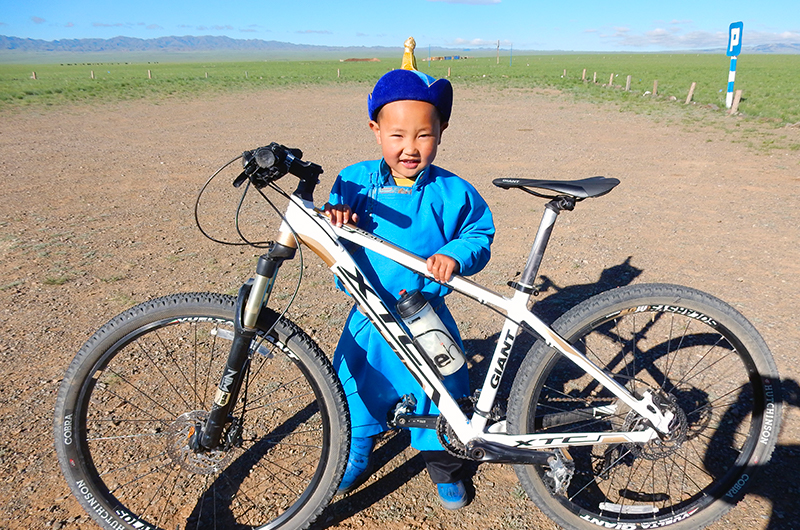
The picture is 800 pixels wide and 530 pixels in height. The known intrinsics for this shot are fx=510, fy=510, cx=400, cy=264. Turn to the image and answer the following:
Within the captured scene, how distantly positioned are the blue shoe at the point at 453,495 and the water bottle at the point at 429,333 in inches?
30.6

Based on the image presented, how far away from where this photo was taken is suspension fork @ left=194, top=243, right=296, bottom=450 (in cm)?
199

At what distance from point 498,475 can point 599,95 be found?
2827cm

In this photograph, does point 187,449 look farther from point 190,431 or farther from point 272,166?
point 272,166

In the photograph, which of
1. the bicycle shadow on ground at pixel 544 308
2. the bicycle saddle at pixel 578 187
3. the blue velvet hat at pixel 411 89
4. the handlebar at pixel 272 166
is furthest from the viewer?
the bicycle shadow on ground at pixel 544 308

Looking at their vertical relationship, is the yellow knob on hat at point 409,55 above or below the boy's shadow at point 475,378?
above

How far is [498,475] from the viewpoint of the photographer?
2842mm

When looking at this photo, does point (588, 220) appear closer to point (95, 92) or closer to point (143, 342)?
point (143, 342)

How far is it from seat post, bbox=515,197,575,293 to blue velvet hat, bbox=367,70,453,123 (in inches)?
23.5

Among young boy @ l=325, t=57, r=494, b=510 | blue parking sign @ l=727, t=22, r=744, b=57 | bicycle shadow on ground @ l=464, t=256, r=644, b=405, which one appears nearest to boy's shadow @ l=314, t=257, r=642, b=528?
bicycle shadow on ground @ l=464, t=256, r=644, b=405

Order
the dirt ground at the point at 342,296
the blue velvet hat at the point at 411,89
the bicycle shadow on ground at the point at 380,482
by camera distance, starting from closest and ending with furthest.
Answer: the blue velvet hat at the point at 411,89
the bicycle shadow on ground at the point at 380,482
the dirt ground at the point at 342,296

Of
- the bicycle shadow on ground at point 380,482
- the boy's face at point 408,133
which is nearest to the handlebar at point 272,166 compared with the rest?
the boy's face at point 408,133

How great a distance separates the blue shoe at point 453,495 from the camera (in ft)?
8.50

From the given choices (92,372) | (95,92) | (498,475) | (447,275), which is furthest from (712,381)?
(95,92)

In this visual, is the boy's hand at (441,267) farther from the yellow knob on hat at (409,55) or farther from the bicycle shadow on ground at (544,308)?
the bicycle shadow on ground at (544,308)
